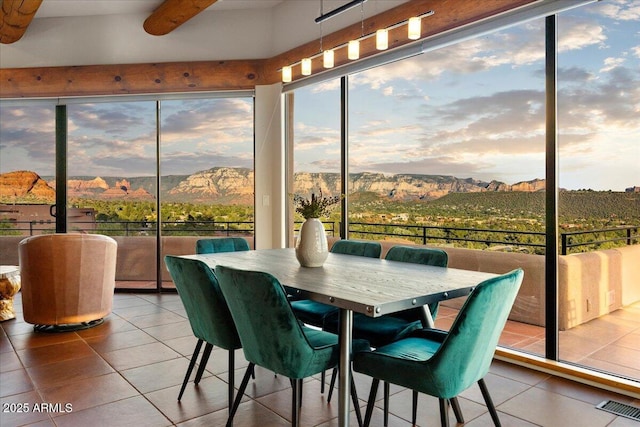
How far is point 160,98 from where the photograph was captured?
6.15 meters

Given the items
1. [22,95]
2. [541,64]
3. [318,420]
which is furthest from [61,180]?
[541,64]

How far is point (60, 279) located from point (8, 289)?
0.79m

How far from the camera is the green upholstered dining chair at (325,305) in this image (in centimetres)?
321

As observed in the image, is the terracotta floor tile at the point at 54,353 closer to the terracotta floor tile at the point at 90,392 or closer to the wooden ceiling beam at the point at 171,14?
the terracotta floor tile at the point at 90,392

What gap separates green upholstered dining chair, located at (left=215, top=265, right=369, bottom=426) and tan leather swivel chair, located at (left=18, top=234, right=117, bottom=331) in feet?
8.59

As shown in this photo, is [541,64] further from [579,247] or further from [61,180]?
[61,180]

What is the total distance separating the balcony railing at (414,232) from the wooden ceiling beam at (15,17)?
2352 millimetres

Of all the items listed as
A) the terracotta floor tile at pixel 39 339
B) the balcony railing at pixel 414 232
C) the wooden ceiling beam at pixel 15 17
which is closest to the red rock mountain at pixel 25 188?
the balcony railing at pixel 414 232

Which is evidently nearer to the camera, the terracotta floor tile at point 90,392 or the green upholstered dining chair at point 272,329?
the green upholstered dining chair at point 272,329

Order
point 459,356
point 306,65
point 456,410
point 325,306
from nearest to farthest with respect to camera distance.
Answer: point 459,356 < point 456,410 < point 325,306 < point 306,65

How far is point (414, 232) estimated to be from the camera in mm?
4402

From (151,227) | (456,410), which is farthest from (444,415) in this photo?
(151,227)

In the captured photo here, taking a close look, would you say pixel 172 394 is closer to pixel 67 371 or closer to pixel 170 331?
pixel 67 371

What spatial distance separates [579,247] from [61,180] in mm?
6029
